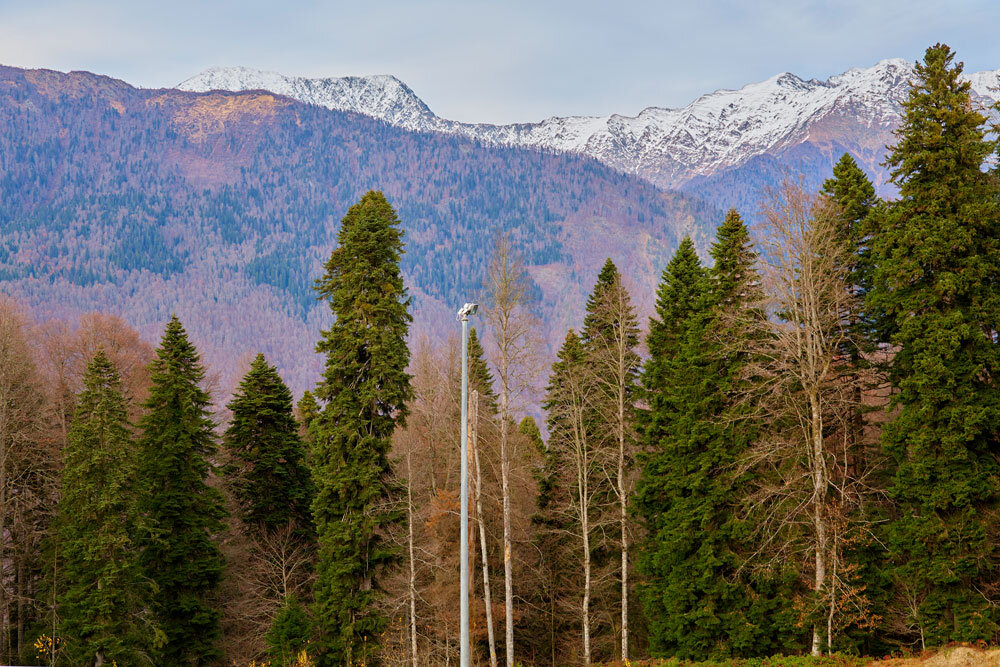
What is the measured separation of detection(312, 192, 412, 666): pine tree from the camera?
2866 cm

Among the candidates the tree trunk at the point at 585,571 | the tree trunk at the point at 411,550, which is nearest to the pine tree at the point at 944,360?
the tree trunk at the point at 585,571

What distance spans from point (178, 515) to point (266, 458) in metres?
4.95

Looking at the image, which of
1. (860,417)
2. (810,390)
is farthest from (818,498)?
(860,417)

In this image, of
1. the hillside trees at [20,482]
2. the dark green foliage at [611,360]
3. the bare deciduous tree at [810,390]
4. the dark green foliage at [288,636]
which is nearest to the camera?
the bare deciduous tree at [810,390]

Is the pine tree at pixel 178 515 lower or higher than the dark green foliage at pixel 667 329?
lower

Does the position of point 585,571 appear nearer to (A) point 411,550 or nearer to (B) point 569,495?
(B) point 569,495

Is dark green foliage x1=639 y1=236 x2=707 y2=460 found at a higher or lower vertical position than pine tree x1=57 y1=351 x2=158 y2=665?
higher

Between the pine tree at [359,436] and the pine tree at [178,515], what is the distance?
5.63 meters

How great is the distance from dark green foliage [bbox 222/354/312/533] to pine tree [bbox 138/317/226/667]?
280 cm

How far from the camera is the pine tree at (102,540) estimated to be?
28734 millimetres

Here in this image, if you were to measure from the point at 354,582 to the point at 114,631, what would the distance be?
8669 millimetres

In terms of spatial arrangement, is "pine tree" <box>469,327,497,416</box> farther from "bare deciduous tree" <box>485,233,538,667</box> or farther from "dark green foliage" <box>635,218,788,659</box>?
"dark green foliage" <box>635,218,788,659</box>

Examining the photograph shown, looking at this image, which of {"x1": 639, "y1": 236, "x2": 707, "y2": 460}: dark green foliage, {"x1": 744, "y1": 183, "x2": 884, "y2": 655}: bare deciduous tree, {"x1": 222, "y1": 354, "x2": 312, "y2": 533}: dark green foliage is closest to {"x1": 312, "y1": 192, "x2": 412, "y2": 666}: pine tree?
{"x1": 222, "y1": 354, "x2": 312, "y2": 533}: dark green foliage

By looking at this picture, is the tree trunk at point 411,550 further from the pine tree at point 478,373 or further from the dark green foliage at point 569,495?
the pine tree at point 478,373
